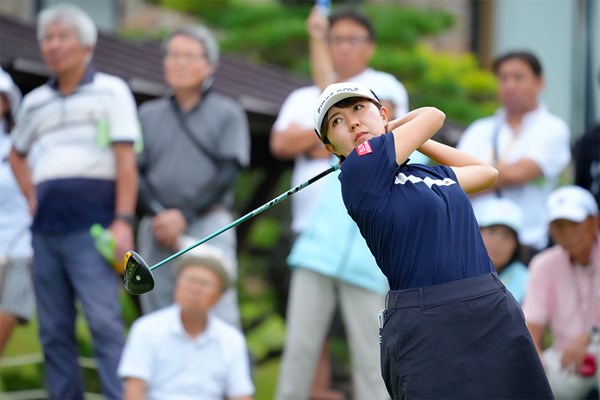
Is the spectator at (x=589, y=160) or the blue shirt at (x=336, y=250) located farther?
the spectator at (x=589, y=160)

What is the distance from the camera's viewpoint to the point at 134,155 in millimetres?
7020

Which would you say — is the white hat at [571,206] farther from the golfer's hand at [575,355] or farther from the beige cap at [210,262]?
the beige cap at [210,262]

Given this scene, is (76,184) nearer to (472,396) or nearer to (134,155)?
(134,155)

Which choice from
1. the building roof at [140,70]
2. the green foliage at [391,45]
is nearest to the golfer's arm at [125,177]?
the building roof at [140,70]

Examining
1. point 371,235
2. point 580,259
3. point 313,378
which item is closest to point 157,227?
point 313,378

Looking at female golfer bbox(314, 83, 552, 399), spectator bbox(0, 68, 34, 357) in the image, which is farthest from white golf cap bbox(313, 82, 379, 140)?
spectator bbox(0, 68, 34, 357)

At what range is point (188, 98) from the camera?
750 centimetres

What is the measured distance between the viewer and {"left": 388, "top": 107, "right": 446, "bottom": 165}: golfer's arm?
14.9 feet

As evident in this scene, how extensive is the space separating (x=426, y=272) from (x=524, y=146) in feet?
10.5

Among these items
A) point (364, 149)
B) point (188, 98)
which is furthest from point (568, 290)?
point (364, 149)

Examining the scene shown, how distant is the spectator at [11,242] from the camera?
7.48 metres

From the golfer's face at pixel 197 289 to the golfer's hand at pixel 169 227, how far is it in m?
0.44

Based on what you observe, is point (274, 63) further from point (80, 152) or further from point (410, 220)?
point (410, 220)

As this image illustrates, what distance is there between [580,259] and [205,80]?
229 cm
